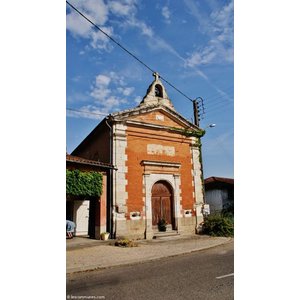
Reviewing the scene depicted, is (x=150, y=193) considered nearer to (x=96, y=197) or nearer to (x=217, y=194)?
(x=96, y=197)

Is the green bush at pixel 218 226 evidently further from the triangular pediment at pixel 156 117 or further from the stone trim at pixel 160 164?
the triangular pediment at pixel 156 117

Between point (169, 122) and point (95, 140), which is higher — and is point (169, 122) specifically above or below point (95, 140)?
above

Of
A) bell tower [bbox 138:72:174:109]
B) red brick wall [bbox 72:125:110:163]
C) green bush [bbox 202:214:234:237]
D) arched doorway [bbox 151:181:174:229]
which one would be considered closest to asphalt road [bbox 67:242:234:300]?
green bush [bbox 202:214:234:237]

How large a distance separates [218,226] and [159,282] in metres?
6.10

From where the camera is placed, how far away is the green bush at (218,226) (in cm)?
887

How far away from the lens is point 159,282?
136 inches
